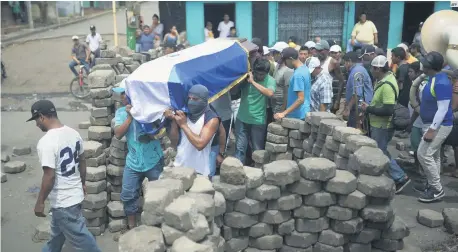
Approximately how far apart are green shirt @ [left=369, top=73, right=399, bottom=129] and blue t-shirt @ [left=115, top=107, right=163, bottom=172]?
3021 mm

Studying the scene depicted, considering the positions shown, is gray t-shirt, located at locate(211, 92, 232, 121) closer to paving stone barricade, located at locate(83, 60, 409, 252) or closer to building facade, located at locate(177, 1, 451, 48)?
paving stone barricade, located at locate(83, 60, 409, 252)

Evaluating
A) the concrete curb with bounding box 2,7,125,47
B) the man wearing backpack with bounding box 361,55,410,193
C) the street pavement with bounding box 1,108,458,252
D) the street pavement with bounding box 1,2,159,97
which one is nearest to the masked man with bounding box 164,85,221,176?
the street pavement with bounding box 1,108,458,252

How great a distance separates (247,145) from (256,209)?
2527 millimetres

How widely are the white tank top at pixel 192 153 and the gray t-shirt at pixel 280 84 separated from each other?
8.34 ft

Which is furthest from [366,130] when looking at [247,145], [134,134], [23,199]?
[23,199]

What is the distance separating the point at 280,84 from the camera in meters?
7.30

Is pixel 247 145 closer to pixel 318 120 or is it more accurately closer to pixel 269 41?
pixel 318 120

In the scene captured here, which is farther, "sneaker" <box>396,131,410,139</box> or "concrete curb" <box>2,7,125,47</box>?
"concrete curb" <box>2,7,125,47</box>

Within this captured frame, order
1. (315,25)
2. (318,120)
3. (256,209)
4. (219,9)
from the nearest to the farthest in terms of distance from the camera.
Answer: (256,209) → (318,120) → (315,25) → (219,9)

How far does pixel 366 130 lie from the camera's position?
6883mm

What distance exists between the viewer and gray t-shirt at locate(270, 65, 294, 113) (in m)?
7.10

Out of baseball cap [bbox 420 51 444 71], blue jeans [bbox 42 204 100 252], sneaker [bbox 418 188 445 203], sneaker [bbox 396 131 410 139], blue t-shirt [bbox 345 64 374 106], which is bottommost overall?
sneaker [bbox 396 131 410 139]

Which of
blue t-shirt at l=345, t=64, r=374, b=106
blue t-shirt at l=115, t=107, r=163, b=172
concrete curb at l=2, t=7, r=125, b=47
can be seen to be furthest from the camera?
concrete curb at l=2, t=7, r=125, b=47

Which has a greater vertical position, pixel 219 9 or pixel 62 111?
pixel 219 9
